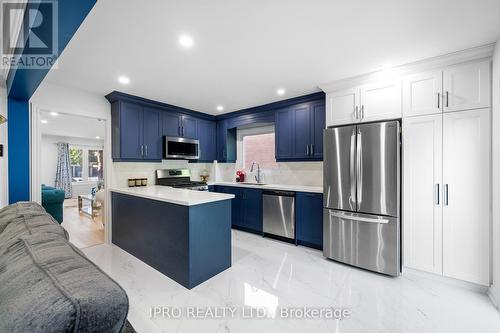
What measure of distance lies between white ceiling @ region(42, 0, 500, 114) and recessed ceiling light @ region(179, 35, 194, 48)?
60mm

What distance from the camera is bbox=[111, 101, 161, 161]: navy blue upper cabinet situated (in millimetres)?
3469

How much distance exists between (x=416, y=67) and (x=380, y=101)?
0.47m

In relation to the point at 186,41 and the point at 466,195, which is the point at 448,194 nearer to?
the point at 466,195

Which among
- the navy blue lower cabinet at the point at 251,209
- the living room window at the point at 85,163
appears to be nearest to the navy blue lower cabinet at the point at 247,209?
the navy blue lower cabinet at the point at 251,209

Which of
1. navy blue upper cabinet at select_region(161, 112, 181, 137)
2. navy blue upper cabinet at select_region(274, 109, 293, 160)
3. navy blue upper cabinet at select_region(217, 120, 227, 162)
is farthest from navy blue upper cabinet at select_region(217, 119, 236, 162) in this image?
navy blue upper cabinet at select_region(274, 109, 293, 160)

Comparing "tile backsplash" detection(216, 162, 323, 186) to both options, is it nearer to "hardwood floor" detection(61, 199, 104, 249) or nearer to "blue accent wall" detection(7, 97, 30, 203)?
"hardwood floor" detection(61, 199, 104, 249)

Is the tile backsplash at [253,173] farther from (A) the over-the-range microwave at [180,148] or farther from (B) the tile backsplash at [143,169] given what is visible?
(A) the over-the-range microwave at [180,148]

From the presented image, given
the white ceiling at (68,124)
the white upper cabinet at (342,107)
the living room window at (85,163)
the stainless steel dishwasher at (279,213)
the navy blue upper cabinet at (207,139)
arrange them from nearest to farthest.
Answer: the white upper cabinet at (342,107) → the stainless steel dishwasher at (279,213) → the navy blue upper cabinet at (207,139) → the white ceiling at (68,124) → the living room window at (85,163)

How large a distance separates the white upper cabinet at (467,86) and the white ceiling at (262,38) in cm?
24

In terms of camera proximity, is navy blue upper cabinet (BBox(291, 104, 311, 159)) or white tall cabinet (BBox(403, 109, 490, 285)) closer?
white tall cabinet (BBox(403, 109, 490, 285))

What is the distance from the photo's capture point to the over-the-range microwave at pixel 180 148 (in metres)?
4.01

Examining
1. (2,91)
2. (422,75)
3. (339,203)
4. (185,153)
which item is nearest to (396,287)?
(339,203)

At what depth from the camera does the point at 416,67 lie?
2.45 metres

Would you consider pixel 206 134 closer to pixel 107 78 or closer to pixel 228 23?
pixel 107 78
